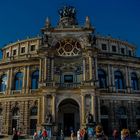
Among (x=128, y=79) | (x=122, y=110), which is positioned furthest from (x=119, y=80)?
(x=122, y=110)

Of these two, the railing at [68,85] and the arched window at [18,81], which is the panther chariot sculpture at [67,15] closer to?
the arched window at [18,81]

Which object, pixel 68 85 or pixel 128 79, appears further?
pixel 128 79

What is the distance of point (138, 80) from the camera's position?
1918 inches

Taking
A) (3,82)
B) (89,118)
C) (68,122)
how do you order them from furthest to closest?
1. (3,82)
2. (68,122)
3. (89,118)

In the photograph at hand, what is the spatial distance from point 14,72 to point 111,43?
2226cm

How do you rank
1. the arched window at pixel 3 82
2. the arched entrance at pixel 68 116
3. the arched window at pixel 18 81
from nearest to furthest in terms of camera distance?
1. the arched entrance at pixel 68 116
2. the arched window at pixel 18 81
3. the arched window at pixel 3 82

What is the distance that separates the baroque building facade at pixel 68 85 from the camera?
39812mm

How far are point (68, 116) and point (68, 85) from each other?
633 centimetres

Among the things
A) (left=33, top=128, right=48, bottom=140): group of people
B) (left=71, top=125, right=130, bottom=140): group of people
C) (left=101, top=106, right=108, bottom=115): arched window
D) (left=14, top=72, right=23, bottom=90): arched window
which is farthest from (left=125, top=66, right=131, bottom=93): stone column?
(left=14, top=72, right=23, bottom=90): arched window

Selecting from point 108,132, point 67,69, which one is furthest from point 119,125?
point 67,69

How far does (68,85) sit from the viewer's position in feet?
133

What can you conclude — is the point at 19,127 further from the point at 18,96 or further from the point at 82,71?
the point at 82,71

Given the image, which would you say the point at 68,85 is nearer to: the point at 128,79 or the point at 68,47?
the point at 68,47

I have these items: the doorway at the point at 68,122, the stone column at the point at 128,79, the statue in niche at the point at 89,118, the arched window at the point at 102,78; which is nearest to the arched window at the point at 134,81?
the stone column at the point at 128,79
